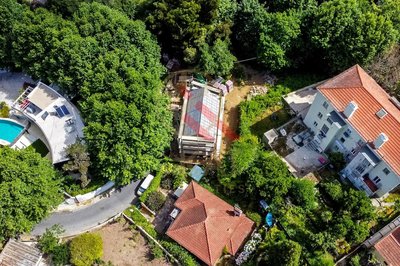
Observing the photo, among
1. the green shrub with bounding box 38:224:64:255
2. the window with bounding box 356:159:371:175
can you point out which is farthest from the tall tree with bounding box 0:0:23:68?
the window with bounding box 356:159:371:175

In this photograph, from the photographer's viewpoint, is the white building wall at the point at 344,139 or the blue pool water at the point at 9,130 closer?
the white building wall at the point at 344,139

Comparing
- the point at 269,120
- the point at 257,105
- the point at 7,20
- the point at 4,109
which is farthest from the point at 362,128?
the point at 7,20

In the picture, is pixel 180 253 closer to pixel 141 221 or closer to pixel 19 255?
pixel 141 221

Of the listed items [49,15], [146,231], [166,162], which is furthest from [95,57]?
[146,231]

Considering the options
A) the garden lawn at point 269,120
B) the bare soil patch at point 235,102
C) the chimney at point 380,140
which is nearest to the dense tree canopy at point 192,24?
the bare soil patch at point 235,102

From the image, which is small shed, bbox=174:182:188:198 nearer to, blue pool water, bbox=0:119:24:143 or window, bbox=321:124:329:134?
window, bbox=321:124:329:134

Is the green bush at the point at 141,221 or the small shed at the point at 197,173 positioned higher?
the small shed at the point at 197,173

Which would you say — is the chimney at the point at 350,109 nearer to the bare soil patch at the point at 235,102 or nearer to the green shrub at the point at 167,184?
the bare soil patch at the point at 235,102
